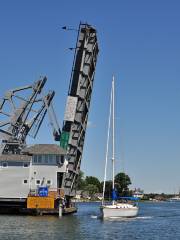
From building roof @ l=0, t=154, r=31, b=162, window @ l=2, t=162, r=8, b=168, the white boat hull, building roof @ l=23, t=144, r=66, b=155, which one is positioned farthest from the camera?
window @ l=2, t=162, r=8, b=168

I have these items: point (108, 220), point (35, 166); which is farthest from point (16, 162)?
point (108, 220)

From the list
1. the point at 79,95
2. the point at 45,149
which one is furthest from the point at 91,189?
the point at 79,95

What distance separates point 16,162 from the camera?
195ft

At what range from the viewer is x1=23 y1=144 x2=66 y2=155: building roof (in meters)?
58.9

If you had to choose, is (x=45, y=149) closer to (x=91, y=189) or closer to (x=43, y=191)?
(x=43, y=191)

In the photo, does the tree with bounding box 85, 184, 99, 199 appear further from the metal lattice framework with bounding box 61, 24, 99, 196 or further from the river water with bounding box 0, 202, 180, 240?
the river water with bounding box 0, 202, 180, 240

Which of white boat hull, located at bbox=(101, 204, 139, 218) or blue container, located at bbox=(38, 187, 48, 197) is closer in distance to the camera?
white boat hull, located at bbox=(101, 204, 139, 218)

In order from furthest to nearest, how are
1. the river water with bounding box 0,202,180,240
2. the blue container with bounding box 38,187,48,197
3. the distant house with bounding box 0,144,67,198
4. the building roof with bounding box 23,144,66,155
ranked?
1. the building roof with bounding box 23,144,66,155
2. the distant house with bounding box 0,144,67,198
3. the blue container with bounding box 38,187,48,197
4. the river water with bounding box 0,202,180,240

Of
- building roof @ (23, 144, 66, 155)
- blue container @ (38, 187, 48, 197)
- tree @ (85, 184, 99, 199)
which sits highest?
tree @ (85, 184, 99, 199)

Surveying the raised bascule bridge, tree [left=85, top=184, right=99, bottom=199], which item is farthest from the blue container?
tree [left=85, top=184, right=99, bottom=199]

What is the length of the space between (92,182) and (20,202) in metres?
142

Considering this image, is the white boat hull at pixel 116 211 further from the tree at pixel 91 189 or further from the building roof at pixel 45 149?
the tree at pixel 91 189

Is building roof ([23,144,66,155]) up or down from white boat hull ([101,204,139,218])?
up

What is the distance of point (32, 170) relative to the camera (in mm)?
59188
